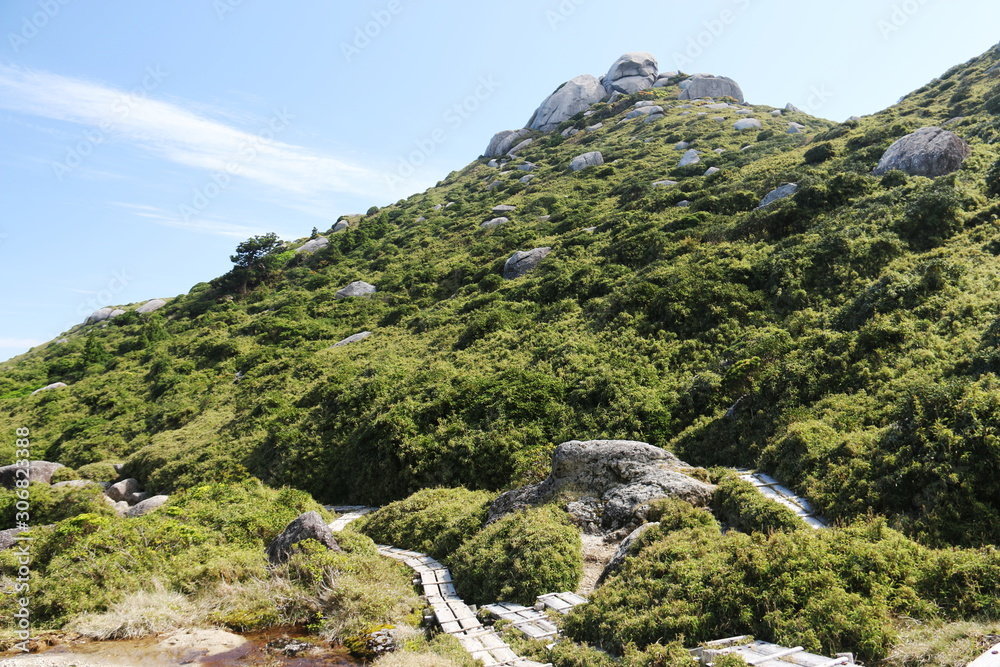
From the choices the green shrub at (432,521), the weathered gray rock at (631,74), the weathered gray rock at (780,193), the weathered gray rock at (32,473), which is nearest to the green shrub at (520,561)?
the green shrub at (432,521)

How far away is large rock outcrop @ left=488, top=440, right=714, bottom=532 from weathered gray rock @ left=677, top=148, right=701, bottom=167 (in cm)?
5095

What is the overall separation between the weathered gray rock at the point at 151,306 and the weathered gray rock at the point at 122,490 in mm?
49848

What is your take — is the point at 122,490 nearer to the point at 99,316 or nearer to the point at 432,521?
the point at 432,521

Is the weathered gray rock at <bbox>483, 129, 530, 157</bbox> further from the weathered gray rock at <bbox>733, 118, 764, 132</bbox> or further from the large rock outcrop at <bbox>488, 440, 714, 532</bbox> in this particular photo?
the large rock outcrop at <bbox>488, 440, 714, 532</bbox>

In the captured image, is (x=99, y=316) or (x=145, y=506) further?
(x=99, y=316)

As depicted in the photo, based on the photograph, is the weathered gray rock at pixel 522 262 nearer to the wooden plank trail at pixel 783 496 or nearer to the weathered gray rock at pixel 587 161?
the wooden plank trail at pixel 783 496

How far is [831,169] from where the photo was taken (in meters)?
40.2

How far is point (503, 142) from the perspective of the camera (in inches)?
4323

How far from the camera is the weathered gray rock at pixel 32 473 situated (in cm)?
2861

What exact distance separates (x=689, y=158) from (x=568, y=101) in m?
55.8

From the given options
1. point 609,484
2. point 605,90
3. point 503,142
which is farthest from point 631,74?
point 609,484

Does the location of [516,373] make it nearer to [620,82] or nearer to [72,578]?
[72,578]

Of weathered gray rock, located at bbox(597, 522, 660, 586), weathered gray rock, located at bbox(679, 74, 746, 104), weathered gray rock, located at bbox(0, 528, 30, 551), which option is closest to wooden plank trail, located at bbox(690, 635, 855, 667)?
weathered gray rock, located at bbox(597, 522, 660, 586)

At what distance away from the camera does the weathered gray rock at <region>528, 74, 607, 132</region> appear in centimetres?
10962
